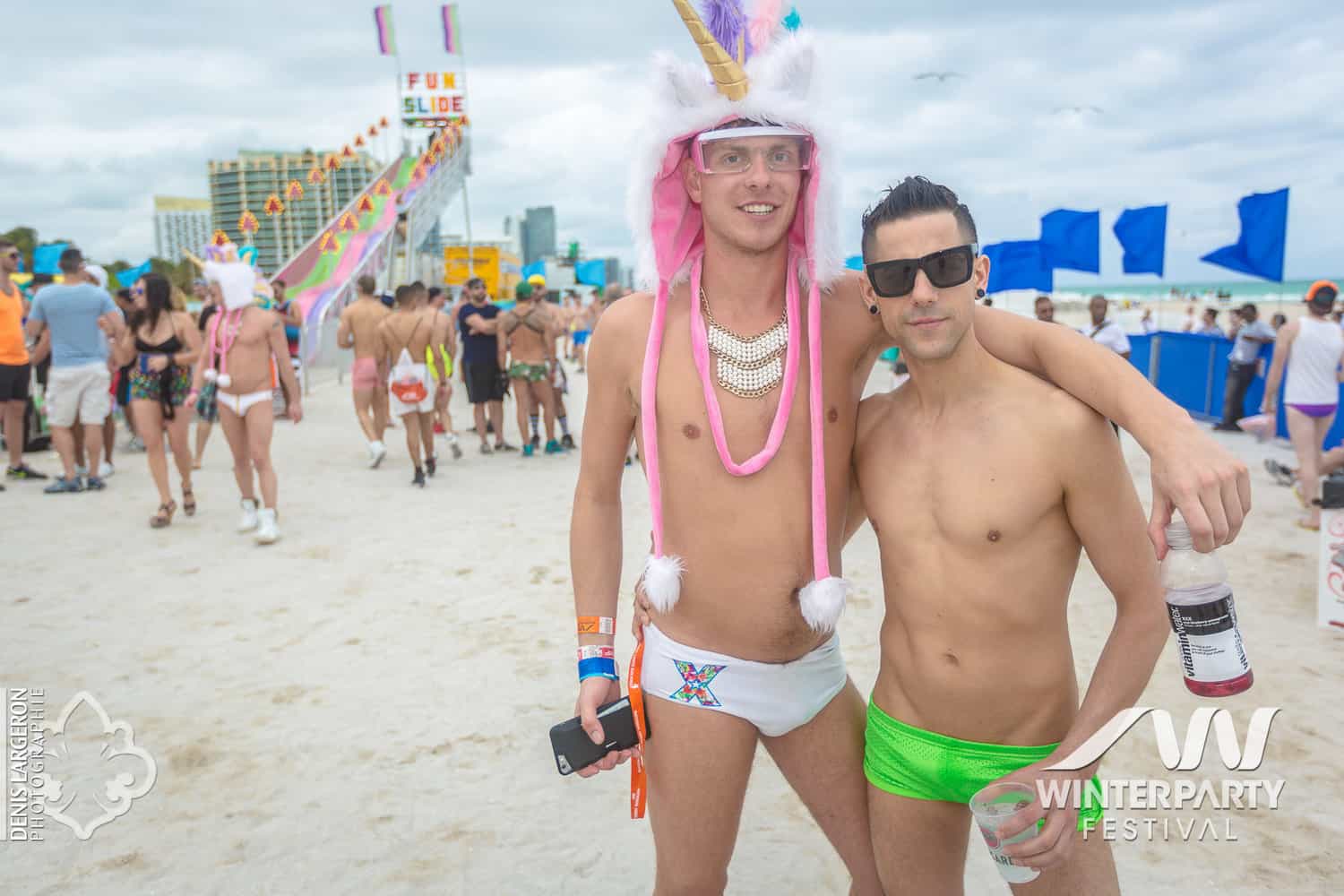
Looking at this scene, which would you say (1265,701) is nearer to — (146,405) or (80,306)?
(146,405)

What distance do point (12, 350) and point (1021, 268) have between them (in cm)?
1076

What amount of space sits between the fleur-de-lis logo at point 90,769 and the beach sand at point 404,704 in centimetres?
6

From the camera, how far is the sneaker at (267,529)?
698 centimetres

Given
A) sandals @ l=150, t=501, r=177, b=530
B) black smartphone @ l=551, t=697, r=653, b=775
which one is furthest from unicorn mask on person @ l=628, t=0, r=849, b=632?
sandals @ l=150, t=501, r=177, b=530

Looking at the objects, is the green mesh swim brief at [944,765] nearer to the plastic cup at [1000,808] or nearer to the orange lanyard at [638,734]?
the plastic cup at [1000,808]

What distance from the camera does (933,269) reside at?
69.9 inches

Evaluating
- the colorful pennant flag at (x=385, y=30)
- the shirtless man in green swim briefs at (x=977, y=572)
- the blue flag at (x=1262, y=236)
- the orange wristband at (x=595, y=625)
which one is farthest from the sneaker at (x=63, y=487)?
the colorful pennant flag at (x=385, y=30)

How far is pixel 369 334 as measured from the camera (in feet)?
34.0

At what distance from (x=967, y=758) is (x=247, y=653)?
13.6 ft

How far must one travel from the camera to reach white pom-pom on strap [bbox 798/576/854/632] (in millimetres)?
2002

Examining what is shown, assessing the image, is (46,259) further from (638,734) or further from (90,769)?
(638,734)

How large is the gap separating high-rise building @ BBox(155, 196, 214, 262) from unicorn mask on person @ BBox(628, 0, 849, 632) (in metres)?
54.9

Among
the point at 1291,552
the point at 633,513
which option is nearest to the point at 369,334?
the point at 633,513

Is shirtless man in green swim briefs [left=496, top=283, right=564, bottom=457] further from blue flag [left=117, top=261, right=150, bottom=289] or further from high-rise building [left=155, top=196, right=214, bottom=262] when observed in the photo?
high-rise building [left=155, top=196, right=214, bottom=262]
